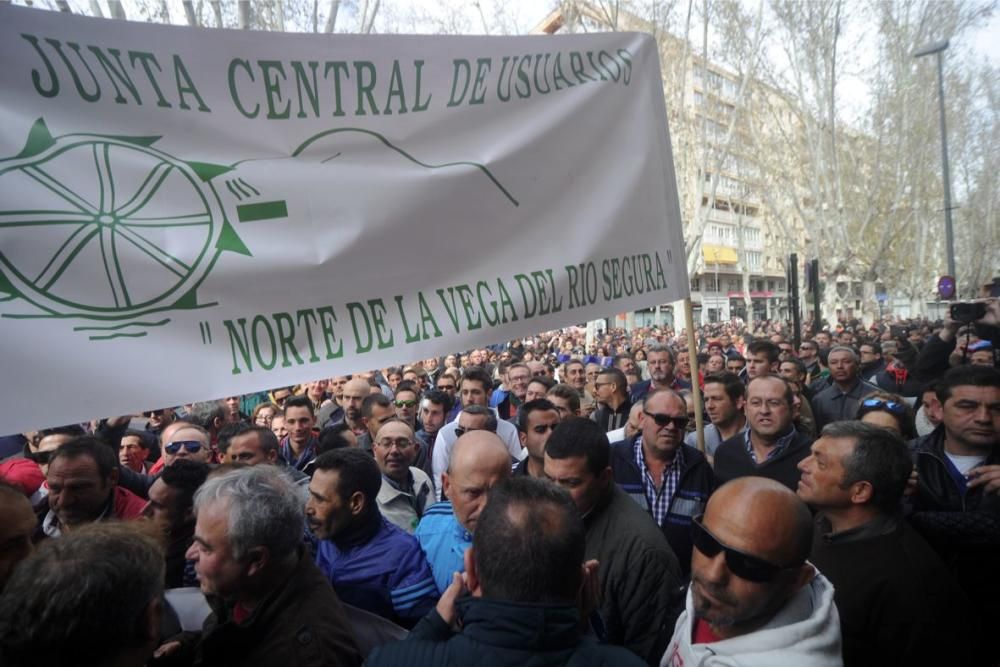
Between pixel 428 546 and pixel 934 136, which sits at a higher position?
pixel 934 136

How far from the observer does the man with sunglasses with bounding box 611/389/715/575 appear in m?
3.35

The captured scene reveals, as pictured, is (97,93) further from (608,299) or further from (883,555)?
(883,555)

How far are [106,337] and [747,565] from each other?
1.88 meters

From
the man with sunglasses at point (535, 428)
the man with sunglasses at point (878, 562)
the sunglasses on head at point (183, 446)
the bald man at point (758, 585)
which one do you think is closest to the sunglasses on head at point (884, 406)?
the man with sunglasses at point (878, 562)

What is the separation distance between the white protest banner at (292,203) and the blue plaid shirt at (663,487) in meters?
0.96

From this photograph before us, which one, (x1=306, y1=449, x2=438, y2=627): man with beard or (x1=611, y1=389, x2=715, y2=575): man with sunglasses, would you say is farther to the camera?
(x1=611, y1=389, x2=715, y2=575): man with sunglasses

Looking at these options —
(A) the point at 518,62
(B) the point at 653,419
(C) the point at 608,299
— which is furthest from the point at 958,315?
(A) the point at 518,62

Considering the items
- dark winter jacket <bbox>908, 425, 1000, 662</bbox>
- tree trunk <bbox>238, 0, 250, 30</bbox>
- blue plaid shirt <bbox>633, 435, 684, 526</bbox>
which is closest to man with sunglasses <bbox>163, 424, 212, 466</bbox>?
blue plaid shirt <bbox>633, 435, 684, 526</bbox>

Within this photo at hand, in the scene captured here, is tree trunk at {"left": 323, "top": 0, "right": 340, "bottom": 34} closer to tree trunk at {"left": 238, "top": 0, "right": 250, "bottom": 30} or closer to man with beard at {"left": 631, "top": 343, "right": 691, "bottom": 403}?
tree trunk at {"left": 238, "top": 0, "right": 250, "bottom": 30}

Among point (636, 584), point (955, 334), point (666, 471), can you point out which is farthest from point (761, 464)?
point (955, 334)

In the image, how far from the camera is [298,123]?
2.37 meters

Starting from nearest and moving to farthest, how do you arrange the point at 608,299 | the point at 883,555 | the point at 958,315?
the point at 883,555 → the point at 608,299 → the point at 958,315

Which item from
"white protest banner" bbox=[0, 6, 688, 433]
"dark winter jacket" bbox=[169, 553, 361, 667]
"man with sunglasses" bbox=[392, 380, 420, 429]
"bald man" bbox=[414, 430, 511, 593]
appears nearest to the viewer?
"dark winter jacket" bbox=[169, 553, 361, 667]

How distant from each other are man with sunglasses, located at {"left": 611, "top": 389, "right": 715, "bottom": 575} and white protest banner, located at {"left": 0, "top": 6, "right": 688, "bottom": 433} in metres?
0.74
